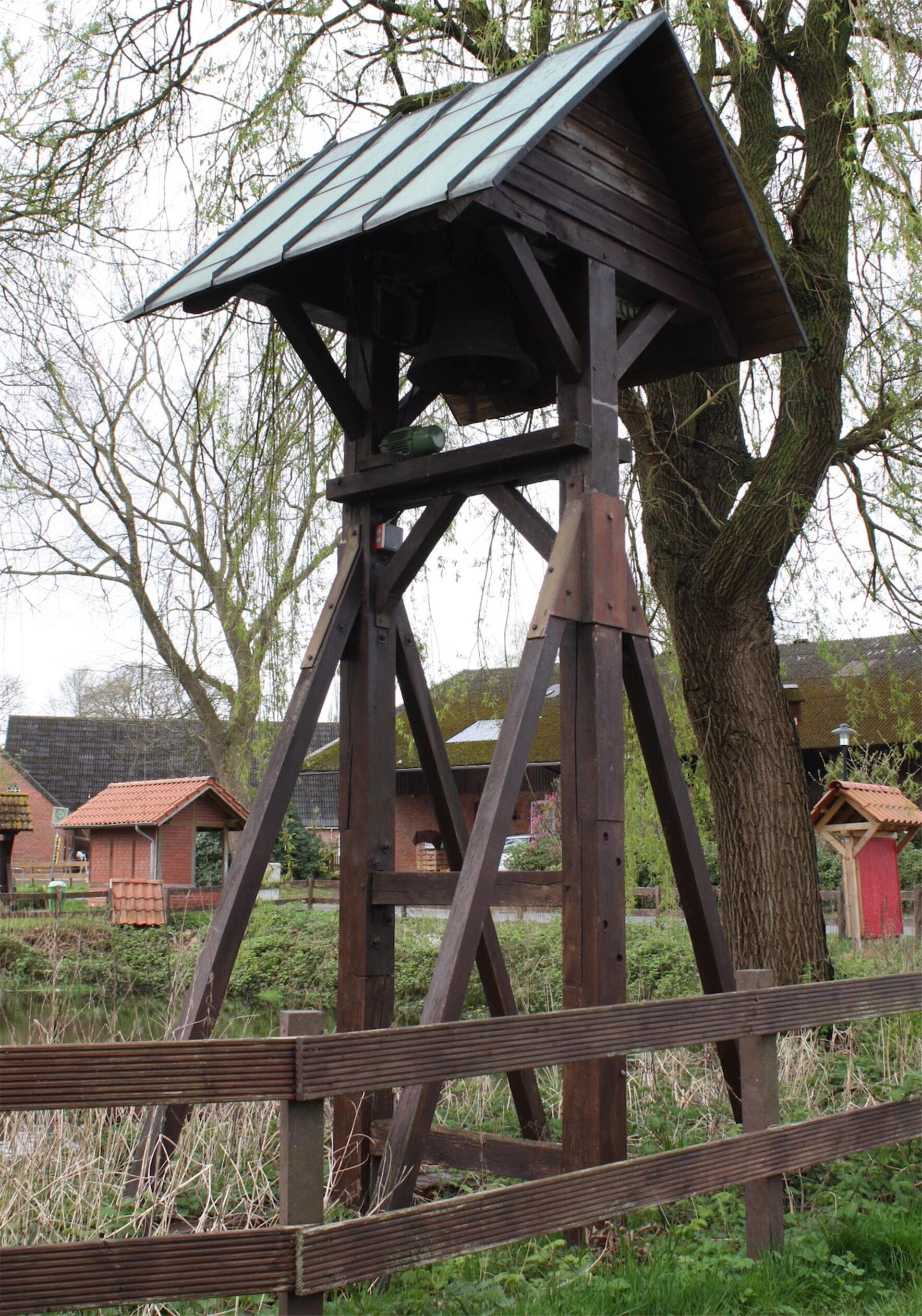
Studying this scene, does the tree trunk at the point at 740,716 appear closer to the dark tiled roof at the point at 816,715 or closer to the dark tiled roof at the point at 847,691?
the dark tiled roof at the point at 816,715

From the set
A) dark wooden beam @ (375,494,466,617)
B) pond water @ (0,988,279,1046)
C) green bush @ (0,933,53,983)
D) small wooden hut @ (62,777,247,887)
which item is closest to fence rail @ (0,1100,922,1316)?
dark wooden beam @ (375,494,466,617)

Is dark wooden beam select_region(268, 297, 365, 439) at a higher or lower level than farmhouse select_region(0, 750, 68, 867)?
higher

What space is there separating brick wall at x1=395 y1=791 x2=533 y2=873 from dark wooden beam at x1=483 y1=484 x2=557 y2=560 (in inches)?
1026

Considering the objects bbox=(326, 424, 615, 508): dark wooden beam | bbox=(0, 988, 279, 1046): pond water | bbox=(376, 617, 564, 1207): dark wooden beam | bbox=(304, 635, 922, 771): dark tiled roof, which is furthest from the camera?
bbox=(304, 635, 922, 771): dark tiled roof

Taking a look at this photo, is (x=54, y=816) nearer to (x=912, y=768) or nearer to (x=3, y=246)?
(x=912, y=768)

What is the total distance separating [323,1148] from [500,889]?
5.19 ft

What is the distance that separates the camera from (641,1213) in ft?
15.0

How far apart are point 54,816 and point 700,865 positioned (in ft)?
139

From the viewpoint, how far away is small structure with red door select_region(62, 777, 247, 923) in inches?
975

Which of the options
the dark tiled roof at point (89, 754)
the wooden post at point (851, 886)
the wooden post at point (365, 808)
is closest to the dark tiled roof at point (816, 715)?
the wooden post at point (851, 886)

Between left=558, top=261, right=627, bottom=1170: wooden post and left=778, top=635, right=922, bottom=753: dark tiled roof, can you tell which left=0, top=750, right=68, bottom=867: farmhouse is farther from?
left=558, top=261, right=627, bottom=1170: wooden post

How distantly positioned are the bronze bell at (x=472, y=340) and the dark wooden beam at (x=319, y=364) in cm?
32

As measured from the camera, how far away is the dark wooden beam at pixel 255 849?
4.32 meters

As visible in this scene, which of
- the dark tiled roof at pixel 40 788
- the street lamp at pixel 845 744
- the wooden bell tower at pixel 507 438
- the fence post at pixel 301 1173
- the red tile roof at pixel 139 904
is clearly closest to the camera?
the fence post at pixel 301 1173
